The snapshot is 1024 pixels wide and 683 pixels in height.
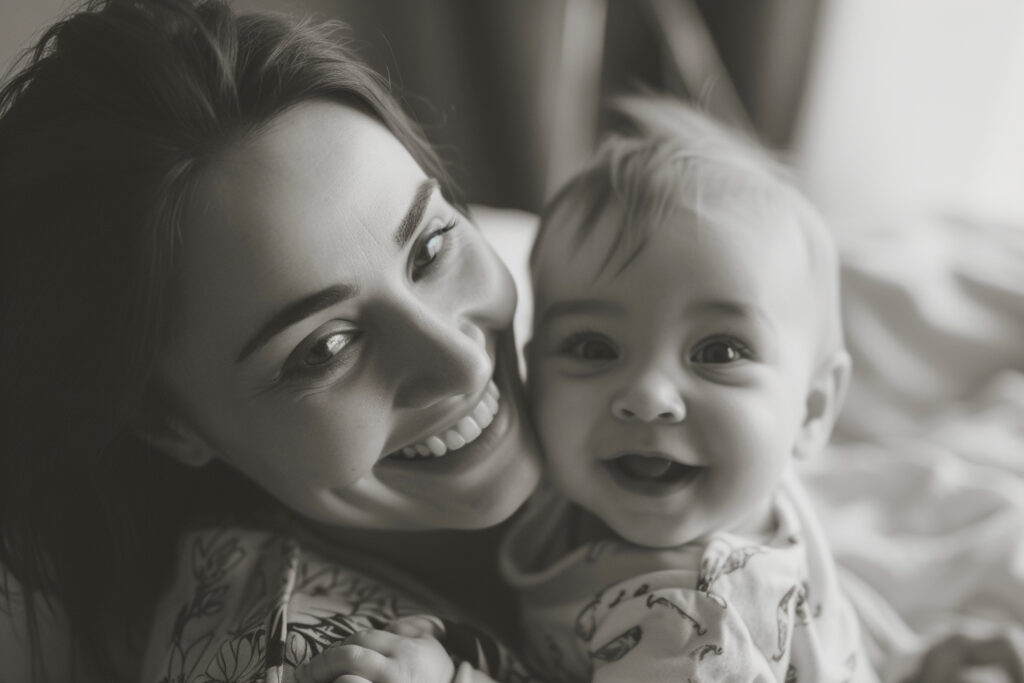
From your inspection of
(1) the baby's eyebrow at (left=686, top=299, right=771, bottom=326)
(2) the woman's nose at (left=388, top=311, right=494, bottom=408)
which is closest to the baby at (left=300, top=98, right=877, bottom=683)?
(1) the baby's eyebrow at (left=686, top=299, right=771, bottom=326)

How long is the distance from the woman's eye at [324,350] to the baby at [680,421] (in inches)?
9.7

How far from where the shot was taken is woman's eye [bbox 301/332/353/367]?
0.83 metres

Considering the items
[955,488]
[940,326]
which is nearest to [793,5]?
[940,326]

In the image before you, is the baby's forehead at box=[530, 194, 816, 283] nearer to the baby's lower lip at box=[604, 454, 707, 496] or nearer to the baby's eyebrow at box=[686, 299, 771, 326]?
the baby's eyebrow at box=[686, 299, 771, 326]

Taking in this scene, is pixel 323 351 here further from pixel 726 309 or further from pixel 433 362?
pixel 726 309

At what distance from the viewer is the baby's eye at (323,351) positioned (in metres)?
0.83

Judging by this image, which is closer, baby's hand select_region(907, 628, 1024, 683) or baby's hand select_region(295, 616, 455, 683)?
baby's hand select_region(295, 616, 455, 683)

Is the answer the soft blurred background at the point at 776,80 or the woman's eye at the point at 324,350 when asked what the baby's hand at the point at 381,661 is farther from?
the soft blurred background at the point at 776,80

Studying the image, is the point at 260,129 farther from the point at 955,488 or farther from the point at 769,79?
the point at 769,79

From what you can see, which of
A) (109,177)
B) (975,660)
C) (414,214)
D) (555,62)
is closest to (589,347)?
(414,214)

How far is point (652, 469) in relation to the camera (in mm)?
940

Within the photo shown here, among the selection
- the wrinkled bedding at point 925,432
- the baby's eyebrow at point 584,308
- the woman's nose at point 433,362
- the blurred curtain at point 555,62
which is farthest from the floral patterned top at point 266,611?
the blurred curtain at point 555,62

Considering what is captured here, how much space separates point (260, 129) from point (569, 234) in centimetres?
36

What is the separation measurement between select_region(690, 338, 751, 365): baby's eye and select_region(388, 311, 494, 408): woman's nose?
0.22 m
